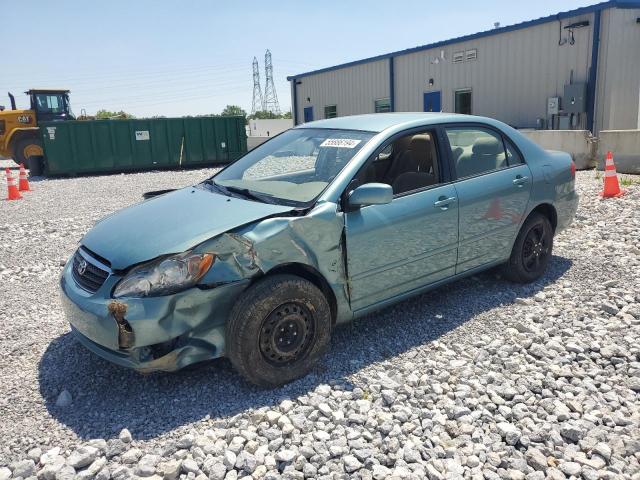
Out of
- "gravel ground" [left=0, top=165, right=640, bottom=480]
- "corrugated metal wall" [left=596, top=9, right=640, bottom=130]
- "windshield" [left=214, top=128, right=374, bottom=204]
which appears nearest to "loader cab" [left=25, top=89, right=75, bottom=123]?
"gravel ground" [left=0, top=165, right=640, bottom=480]

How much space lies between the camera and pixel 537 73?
15898mm

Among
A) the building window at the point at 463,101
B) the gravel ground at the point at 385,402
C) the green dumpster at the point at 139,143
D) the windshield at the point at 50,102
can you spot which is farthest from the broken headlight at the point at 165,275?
the windshield at the point at 50,102

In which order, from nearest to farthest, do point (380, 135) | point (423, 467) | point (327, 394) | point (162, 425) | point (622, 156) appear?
point (423, 467) < point (162, 425) < point (327, 394) < point (380, 135) < point (622, 156)

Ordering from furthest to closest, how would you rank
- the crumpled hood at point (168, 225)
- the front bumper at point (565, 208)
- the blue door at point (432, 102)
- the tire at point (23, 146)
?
the tire at point (23, 146) → the blue door at point (432, 102) → the front bumper at point (565, 208) → the crumpled hood at point (168, 225)

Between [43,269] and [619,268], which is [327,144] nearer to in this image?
[619,268]

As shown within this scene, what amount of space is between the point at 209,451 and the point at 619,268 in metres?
4.41

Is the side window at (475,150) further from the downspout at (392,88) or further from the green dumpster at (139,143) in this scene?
the downspout at (392,88)

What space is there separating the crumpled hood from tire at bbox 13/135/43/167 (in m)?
18.9

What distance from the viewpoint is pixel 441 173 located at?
166 inches

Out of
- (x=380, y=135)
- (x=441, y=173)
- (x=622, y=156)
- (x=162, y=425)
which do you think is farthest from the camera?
(x=622, y=156)

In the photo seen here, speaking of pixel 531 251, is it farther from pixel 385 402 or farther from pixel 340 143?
pixel 385 402

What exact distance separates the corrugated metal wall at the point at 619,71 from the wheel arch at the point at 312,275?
13.9 metres

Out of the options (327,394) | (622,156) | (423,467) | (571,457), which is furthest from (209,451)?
(622,156)

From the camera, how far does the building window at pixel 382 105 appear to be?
21969mm
